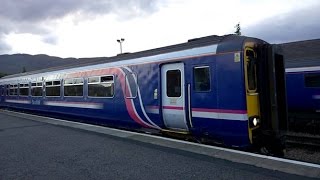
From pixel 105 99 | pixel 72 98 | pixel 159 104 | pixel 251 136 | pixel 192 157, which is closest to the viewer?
pixel 192 157

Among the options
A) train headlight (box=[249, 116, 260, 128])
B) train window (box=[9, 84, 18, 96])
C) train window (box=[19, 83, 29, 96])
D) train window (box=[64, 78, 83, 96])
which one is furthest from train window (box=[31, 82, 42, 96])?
train headlight (box=[249, 116, 260, 128])

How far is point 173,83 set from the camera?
1003 cm

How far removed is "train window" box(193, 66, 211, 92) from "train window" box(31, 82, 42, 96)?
12730 mm

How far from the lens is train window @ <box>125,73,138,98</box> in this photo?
11555 millimetres

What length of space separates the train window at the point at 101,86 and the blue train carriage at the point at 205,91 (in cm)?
4

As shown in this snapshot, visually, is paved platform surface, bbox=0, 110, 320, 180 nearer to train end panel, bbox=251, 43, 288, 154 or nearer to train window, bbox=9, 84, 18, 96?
train end panel, bbox=251, 43, 288, 154

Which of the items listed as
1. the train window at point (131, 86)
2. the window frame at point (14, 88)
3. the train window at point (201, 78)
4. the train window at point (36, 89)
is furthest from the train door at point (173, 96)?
the window frame at point (14, 88)

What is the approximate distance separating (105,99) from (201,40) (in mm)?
4881

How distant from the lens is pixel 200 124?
913 centimetres

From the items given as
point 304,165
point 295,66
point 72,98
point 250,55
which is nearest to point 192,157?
point 304,165

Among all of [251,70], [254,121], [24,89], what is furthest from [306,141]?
[24,89]

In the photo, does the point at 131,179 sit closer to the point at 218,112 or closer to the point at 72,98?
the point at 218,112

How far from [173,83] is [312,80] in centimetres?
851

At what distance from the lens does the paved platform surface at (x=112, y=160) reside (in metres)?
6.26
